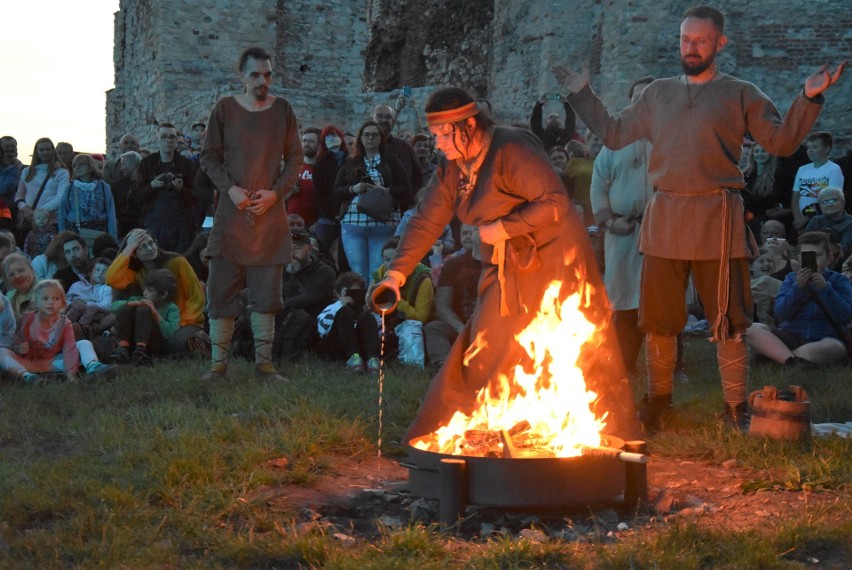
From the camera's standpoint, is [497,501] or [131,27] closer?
[497,501]

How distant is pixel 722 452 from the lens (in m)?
5.22

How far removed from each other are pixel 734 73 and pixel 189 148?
10220mm

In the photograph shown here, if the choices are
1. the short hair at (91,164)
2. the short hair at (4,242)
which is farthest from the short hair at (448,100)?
the short hair at (91,164)

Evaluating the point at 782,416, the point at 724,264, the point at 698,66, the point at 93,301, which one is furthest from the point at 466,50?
the point at 782,416

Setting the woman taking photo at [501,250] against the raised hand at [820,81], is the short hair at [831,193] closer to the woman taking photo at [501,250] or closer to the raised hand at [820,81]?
the raised hand at [820,81]

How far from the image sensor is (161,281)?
877 cm

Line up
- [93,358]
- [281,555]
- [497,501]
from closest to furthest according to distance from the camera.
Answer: [281,555], [497,501], [93,358]

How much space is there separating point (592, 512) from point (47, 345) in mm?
5051

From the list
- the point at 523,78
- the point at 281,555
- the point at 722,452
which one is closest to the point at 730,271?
the point at 722,452

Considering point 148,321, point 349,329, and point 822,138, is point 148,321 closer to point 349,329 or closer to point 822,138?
point 349,329

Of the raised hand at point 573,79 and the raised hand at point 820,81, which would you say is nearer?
the raised hand at point 820,81

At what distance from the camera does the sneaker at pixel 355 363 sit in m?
7.99

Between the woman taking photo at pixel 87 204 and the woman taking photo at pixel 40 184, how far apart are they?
309 millimetres

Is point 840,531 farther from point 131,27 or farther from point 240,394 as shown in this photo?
point 131,27
